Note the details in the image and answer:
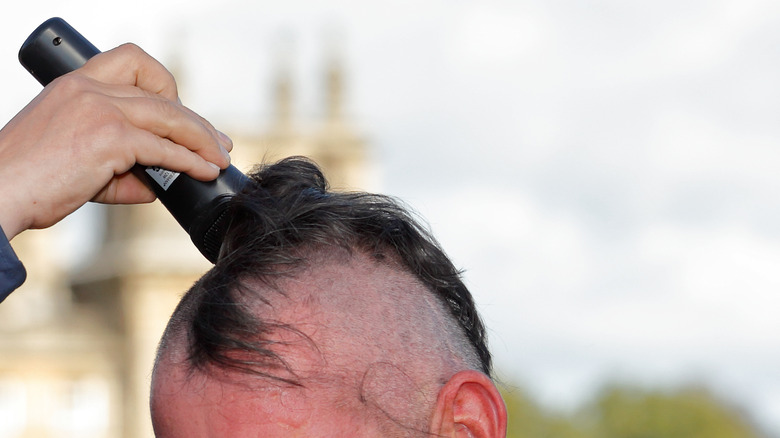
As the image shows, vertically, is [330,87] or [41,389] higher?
[330,87]

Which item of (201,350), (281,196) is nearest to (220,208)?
(281,196)

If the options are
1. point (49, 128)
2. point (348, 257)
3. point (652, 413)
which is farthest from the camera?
point (652, 413)

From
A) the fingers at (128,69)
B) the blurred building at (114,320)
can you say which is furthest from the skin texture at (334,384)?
the blurred building at (114,320)

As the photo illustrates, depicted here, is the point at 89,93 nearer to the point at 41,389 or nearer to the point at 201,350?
the point at 201,350

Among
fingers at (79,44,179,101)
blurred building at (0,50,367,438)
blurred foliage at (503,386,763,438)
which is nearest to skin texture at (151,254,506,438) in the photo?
fingers at (79,44,179,101)

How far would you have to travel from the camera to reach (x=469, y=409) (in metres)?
2.09

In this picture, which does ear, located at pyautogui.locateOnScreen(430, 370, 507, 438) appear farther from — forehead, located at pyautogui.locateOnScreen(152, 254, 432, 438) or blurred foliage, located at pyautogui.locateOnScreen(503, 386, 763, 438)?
blurred foliage, located at pyautogui.locateOnScreen(503, 386, 763, 438)

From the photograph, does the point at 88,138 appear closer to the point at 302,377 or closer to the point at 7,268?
the point at 7,268

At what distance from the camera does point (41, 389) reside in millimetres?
46125

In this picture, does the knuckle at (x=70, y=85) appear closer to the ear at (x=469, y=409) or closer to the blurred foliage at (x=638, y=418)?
the ear at (x=469, y=409)

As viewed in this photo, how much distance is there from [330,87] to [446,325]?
46.1m

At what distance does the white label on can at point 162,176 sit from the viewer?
7.23 feet

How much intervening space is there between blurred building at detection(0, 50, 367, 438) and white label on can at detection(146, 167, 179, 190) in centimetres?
4161

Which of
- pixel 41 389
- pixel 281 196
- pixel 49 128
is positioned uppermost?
pixel 41 389
